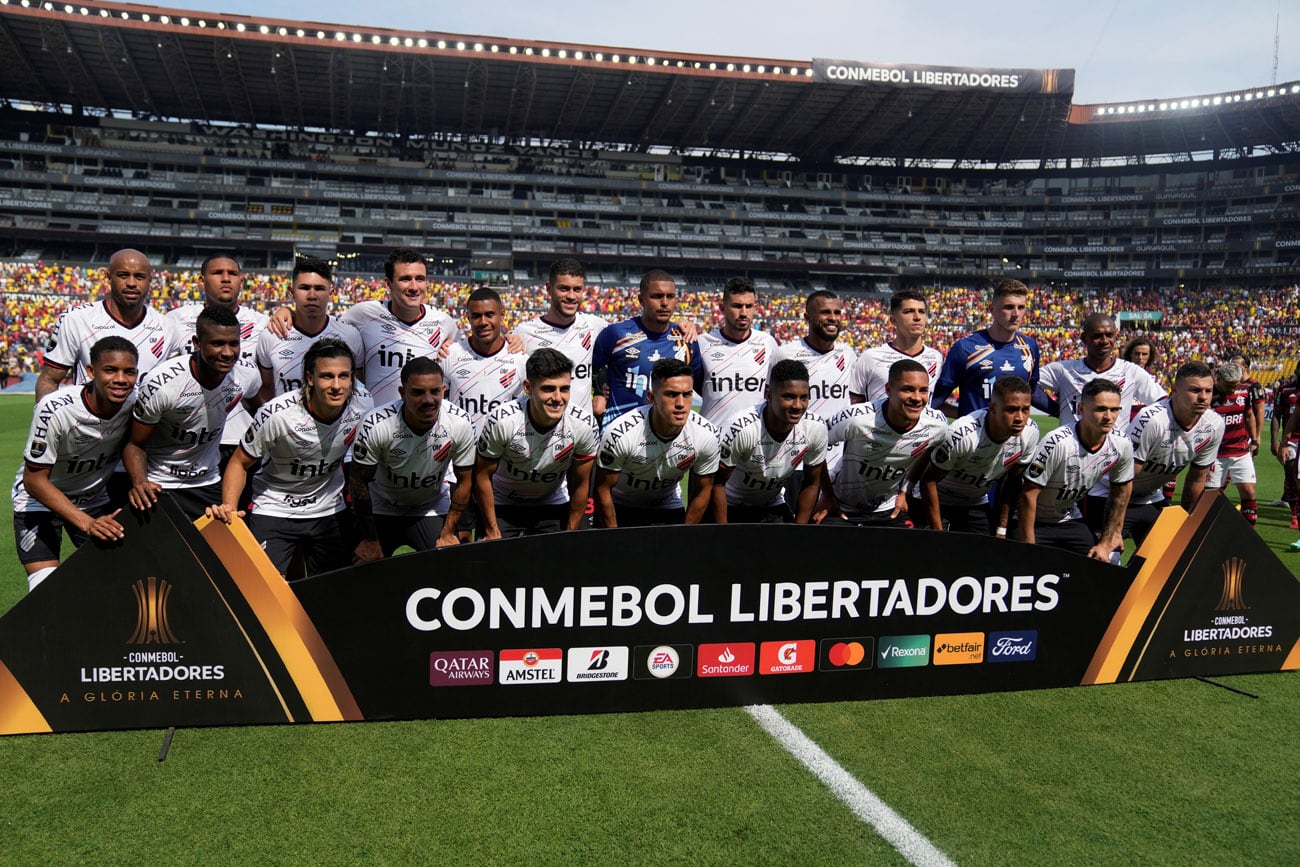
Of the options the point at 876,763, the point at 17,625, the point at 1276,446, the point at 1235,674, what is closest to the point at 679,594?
the point at 876,763

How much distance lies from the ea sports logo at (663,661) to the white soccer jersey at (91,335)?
4102 millimetres

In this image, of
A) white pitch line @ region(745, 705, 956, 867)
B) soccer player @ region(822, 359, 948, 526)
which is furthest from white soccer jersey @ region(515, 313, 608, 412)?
white pitch line @ region(745, 705, 956, 867)

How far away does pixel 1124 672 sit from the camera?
4.99 m

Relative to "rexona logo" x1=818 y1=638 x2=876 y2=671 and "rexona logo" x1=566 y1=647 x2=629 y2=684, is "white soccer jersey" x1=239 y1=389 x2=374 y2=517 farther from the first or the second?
"rexona logo" x1=818 y1=638 x2=876 y2=671

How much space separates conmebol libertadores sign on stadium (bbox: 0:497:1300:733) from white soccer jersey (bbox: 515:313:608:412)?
2.46 m

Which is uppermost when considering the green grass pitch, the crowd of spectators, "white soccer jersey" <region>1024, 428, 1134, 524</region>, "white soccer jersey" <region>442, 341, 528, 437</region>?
the crowd of spectators

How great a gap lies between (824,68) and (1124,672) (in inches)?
1781

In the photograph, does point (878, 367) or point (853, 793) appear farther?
point (878, 367)

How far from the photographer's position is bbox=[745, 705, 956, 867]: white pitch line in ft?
10.9

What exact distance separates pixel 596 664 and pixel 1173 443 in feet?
15.8

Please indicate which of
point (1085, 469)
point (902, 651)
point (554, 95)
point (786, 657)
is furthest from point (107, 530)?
point (554, 95)

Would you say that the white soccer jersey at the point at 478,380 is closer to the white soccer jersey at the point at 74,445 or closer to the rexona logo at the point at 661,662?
the white soccer jersey at the point at 74,445

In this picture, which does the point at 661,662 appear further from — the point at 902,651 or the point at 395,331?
the point at 395,331

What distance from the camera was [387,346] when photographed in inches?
241
